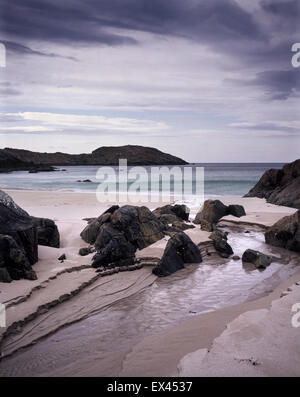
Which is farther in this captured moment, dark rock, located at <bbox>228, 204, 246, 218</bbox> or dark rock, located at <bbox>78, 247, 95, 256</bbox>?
dark rock, located at <bbox>228, 204, 246, 218</bbox>

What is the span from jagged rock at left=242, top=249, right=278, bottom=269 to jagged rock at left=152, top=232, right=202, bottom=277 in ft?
3.65

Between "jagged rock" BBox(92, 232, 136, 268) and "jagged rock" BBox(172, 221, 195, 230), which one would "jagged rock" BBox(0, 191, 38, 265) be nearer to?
"jagged rock" BBox(92, 232, 136, 268)

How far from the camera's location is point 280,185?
2128 cm

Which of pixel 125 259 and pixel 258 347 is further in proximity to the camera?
pixel 125 259

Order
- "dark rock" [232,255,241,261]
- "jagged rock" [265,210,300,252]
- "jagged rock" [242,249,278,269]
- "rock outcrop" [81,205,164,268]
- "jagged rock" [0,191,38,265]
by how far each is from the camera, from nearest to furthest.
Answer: "jagged rock" [0,191,38,265] < "rock outcrop" [81,205,164,268] < "jagged rock" [242,249,278,269] < "dark rock" [232,255,241,261] < "jagged rock" [265,210,300,252]

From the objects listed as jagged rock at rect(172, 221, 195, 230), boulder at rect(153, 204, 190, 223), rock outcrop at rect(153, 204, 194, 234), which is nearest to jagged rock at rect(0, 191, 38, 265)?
rock outcrop at rect(153, 204, 194, 234)

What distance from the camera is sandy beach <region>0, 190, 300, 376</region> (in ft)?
11.5

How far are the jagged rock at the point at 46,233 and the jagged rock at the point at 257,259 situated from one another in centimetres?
461

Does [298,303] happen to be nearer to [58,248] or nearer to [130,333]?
[130,333]

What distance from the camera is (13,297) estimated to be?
202 inches

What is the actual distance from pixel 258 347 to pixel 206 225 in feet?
22.4

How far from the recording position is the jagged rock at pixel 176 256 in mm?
7031

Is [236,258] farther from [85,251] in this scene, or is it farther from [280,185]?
[280,185]
